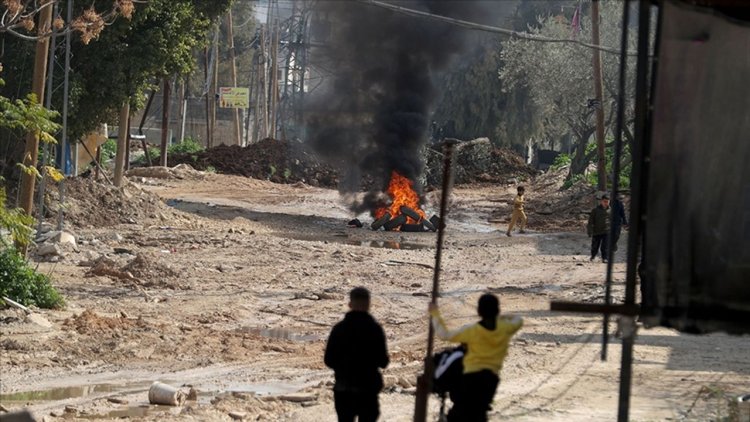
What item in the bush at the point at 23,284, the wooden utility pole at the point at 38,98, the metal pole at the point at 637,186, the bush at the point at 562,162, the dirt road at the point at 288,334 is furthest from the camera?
the bush at the point at 562,162

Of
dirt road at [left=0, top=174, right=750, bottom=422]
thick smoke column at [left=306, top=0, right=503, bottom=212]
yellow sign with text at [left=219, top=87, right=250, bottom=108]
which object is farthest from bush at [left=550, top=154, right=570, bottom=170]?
dirt road at [left=0, top=174, right=750, bottom=422]

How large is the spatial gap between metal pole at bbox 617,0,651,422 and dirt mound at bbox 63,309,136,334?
858 centimetres

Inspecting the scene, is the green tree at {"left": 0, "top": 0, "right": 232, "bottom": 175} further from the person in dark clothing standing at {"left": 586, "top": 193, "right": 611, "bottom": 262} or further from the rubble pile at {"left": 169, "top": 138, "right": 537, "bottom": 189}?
the rubble pile at {"left": 169, "top": 138, "right": 537, "bottom": 189}

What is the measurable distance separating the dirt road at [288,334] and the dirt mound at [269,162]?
23520 mm

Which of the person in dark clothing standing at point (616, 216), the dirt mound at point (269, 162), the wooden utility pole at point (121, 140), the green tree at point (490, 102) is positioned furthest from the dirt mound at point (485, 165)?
the person in dark clothing standing at point (616, 216)

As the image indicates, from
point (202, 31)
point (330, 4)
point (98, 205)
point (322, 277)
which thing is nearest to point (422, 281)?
point (322, 277)

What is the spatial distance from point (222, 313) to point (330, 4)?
11.8 meters

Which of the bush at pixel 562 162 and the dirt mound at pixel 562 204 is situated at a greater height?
the bush at pixel 562 162

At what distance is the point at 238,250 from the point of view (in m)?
24.3

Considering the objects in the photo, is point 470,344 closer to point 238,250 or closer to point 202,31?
point 238,250

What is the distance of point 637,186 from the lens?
6.81 meters

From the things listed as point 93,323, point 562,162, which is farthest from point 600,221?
point 562,162

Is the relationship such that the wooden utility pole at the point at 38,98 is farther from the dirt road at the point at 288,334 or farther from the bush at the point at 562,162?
the bush at the point at 562,162

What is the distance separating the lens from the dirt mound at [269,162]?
5281cm
